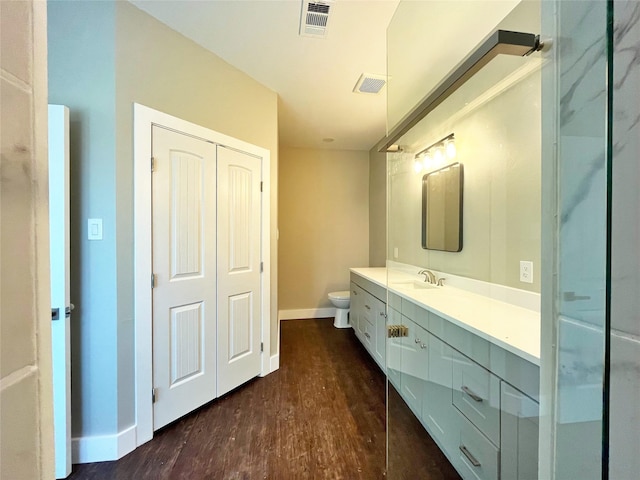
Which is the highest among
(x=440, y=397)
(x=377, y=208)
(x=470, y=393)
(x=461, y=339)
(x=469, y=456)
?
(x=377, y=208)

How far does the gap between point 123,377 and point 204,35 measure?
2.18 m

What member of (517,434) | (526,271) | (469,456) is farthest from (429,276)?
(517,434)

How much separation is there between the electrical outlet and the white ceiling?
1595mm

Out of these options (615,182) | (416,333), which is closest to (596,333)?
(615,182)

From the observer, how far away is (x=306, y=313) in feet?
14.3

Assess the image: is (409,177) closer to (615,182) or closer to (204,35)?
(204,35)

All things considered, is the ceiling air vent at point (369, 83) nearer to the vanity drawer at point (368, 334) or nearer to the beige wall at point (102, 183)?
the beige wall at point (102, 183)

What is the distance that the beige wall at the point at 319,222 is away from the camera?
4.29 m

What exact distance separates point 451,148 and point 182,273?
2.08m

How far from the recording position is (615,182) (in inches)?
13.9

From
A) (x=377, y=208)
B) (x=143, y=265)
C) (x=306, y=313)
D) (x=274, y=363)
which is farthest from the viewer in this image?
(x=306, y=313)

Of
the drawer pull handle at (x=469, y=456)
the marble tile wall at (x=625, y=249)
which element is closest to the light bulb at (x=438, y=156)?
the drawer pull handle at (x=469, y=456)

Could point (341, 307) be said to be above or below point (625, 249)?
below

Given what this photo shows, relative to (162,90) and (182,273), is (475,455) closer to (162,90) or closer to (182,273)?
(182,273)
